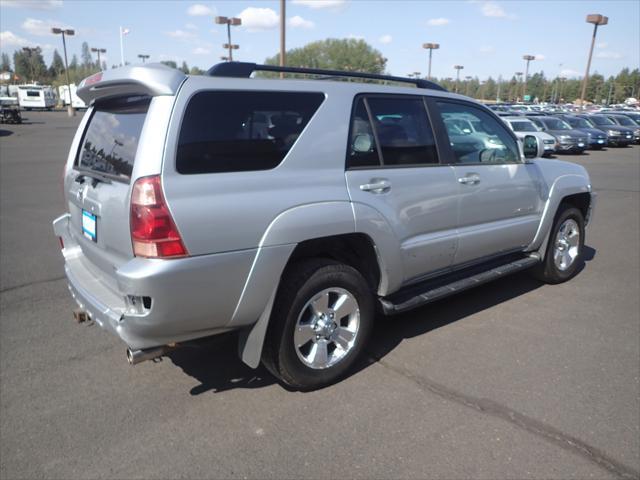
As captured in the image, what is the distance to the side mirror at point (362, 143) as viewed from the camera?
340 cm

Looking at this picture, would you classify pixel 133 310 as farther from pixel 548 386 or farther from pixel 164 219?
pixel 548 386

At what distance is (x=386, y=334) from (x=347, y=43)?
10578cm

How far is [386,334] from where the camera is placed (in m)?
4.21

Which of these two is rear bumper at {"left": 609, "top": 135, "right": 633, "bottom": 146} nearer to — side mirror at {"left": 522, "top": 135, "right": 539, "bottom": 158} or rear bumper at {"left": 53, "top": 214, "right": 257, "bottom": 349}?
side mirror at {"left": 522, "top": 135, "right": 539, "bottom": 158}

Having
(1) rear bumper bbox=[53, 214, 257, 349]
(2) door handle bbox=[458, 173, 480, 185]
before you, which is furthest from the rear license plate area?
(2) door handle bbox=[458, 173, 480, 185]

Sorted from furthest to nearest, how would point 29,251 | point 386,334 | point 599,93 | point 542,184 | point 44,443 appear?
point 599,93 → point 29,251 → point 542,184 → point 386,334 → point 44,443

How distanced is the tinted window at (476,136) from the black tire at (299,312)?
1493 mm

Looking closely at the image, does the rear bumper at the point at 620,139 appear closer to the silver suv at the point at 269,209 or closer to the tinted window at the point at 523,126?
the tinted window at the point at 523,126

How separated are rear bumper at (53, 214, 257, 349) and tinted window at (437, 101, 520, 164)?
2140mm

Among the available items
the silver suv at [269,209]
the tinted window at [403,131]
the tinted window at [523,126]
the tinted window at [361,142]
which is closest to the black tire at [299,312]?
the silver suv at [269,209]

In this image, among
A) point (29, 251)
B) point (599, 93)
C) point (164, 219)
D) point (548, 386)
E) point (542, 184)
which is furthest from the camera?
point (599, 93)

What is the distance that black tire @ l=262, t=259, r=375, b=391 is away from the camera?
310 cm

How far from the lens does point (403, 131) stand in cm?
377

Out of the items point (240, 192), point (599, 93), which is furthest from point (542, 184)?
point (599, 93)
